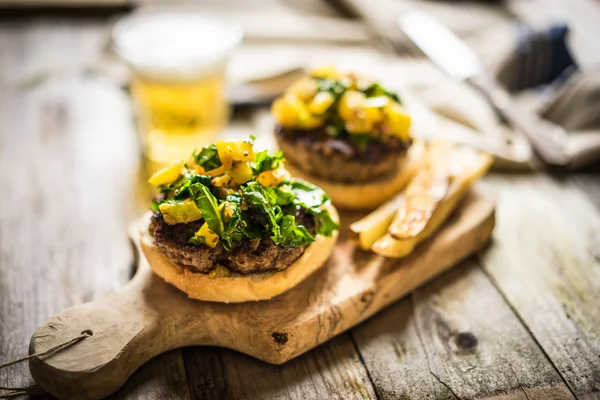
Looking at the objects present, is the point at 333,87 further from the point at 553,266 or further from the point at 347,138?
the point at 553,266

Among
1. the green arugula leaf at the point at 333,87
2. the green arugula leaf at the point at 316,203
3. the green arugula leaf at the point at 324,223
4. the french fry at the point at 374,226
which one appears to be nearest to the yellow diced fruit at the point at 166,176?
the green arugula leaf at the point at 316,203

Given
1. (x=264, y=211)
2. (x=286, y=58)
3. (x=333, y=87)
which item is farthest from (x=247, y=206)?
(x=286, y=58)

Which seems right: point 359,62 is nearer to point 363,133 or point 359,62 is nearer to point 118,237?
point 363,133

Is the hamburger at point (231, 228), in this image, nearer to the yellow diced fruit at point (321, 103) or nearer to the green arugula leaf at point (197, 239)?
the green arugula leaf at point (197, 239)

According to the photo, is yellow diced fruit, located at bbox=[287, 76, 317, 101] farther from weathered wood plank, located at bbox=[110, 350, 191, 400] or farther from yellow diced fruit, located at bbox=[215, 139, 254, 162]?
weathered wood plank, located at bbox=[110, 350, 191, 400]

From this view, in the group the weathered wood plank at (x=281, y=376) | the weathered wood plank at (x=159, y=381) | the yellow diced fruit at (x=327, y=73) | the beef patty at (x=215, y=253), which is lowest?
the weathered wood plank at (x=159, y=381)
